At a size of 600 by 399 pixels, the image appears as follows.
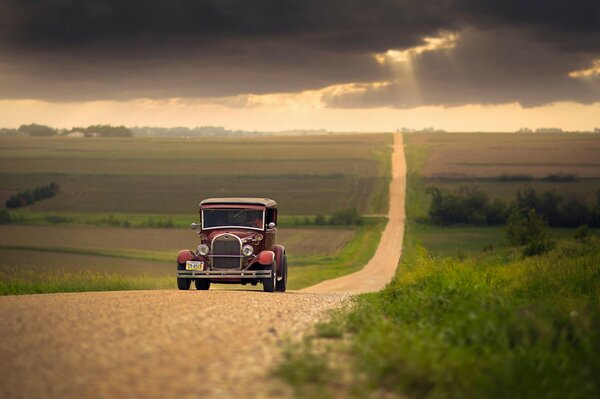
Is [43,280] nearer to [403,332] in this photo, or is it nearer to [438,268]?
[438,268]

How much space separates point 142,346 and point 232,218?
13.5m

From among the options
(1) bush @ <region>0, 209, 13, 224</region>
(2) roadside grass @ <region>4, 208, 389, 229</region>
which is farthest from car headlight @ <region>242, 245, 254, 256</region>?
(1) bush @ <region>0, 209, 13, 224</region>

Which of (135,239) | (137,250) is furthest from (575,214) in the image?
(137,250)

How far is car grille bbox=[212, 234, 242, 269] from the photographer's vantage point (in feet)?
72.6

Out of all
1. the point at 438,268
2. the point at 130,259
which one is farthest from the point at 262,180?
the point at 438,268

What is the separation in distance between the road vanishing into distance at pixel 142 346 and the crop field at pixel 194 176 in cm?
8257

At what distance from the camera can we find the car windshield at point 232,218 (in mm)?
22875

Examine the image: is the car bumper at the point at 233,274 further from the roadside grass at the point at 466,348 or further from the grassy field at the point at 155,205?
the roadside grass at the point at 466,348

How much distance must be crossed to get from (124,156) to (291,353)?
17219cm

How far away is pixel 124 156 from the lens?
6914 inches

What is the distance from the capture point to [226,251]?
874 inches

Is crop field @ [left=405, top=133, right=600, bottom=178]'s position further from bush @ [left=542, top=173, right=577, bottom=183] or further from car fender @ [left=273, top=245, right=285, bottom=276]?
car fender @ [left=273, top=245, right=285, bottom=276]

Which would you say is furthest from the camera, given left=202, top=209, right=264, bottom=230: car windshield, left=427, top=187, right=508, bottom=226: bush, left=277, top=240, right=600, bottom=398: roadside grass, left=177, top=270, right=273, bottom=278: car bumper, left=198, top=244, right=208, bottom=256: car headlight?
left=427, top=187, right=508, bottom=226: bush

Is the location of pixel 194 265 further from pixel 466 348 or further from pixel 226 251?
pixel 466 348
